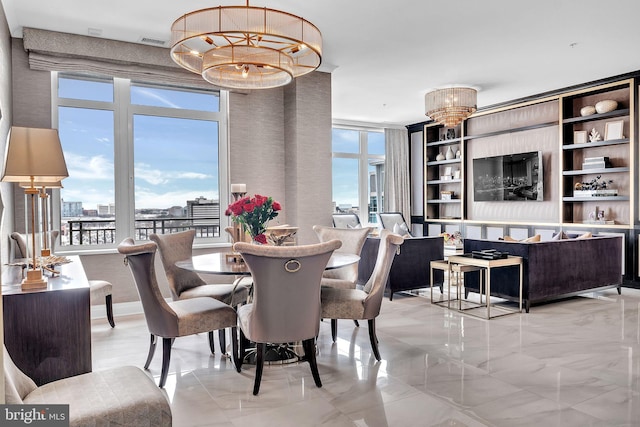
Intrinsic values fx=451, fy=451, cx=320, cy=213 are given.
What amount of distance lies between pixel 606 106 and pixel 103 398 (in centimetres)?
676

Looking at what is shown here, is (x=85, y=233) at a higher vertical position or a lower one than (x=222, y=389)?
higher

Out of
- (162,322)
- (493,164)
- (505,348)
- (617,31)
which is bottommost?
(505,348)

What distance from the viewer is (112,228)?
16.2 ft

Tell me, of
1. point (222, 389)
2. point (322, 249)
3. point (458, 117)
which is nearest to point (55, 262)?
point (222, 389)

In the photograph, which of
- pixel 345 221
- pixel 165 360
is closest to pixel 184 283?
pixel 165 360

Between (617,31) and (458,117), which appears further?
(458,117)

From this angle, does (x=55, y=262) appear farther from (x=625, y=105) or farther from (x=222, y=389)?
(x=625, y=105)

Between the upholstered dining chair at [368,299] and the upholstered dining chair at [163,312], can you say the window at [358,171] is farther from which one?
the upholstered dining chair at [163,312]

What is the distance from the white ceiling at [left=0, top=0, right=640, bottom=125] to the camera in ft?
12.6

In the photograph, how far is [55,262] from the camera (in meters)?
2.96

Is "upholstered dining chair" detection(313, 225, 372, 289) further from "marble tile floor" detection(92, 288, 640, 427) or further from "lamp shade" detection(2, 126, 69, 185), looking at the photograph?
"lamp shade" detection(2, 126, 69, 185)

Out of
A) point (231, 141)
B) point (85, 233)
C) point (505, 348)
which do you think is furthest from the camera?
point (231, 141)

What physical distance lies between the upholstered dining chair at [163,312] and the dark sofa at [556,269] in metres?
3.18

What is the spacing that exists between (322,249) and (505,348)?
190 centimetres
